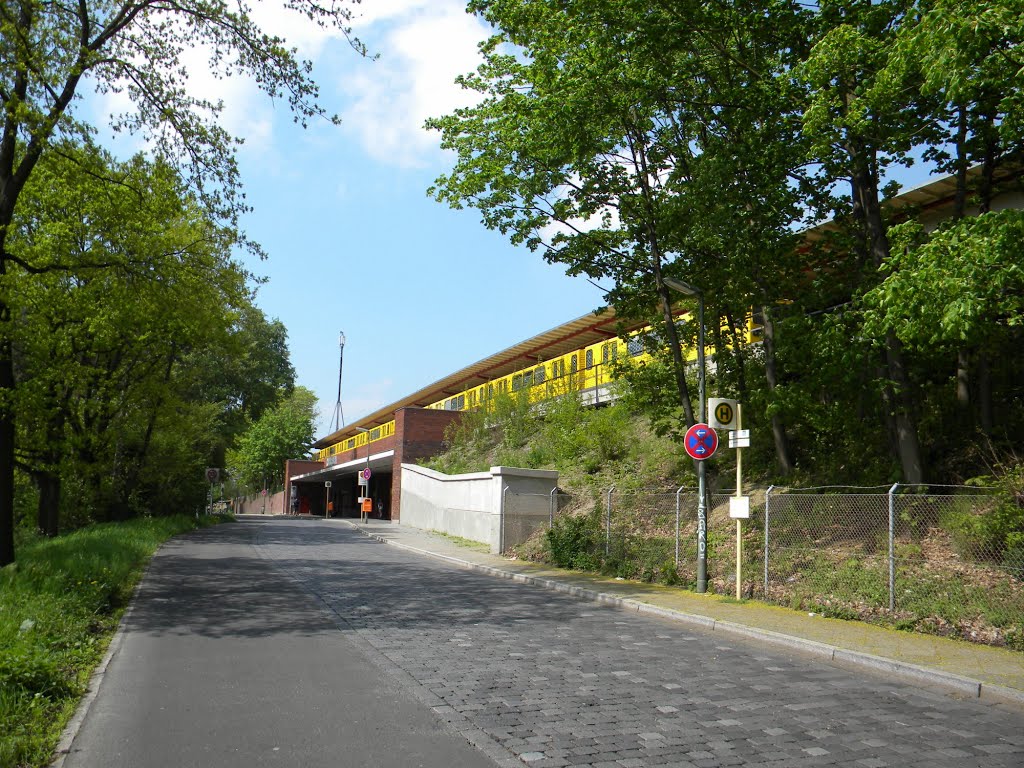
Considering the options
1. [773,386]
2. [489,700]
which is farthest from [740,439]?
[489,700]

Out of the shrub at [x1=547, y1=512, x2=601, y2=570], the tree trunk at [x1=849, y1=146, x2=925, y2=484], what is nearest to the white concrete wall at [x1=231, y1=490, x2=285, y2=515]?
the shrub at [x1=547, y1=512, x2=601, y2=570]

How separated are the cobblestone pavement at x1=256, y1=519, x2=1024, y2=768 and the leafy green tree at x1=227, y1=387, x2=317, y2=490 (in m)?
71.8

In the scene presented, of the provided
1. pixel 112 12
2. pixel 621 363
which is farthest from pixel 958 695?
pixel 112 12

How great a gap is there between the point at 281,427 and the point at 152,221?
65655 mm

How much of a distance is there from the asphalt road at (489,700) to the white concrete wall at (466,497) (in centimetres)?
1060

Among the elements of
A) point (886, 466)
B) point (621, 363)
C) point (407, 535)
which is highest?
point (621, 363)

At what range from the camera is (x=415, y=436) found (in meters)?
45.0

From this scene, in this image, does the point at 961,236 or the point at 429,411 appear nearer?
the point at 961,236

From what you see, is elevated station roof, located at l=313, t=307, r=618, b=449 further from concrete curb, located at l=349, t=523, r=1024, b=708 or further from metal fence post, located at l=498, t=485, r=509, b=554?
concrete curb, located at l=349, t=523, r=1024, b=708

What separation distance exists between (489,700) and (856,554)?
25.4ft

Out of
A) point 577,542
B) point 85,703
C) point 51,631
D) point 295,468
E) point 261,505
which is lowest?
point 261,505

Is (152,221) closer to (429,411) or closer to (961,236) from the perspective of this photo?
(961,236)

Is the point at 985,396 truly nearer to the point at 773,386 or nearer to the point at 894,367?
the point at 894,367

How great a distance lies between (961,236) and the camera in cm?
944
